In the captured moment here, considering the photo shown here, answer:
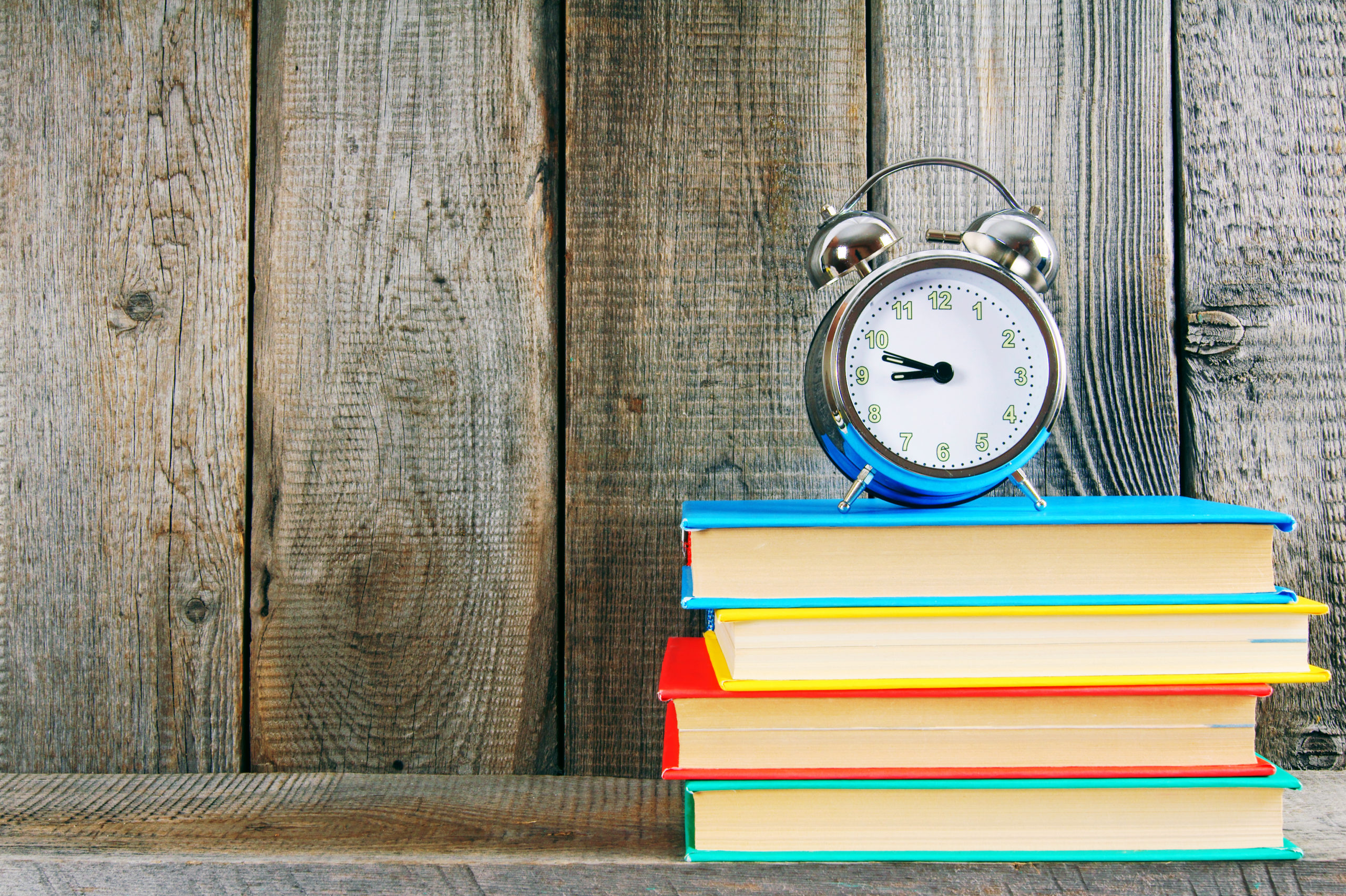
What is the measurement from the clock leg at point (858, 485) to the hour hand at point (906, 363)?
80 mm

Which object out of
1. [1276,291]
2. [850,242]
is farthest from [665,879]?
[1276,291]

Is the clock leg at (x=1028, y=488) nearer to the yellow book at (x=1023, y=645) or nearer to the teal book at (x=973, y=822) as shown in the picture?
the yellow book at (x=1023, y=645)

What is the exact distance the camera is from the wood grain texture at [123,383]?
88cm

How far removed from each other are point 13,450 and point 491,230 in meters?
0.57

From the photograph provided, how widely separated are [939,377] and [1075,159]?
39 centimetres

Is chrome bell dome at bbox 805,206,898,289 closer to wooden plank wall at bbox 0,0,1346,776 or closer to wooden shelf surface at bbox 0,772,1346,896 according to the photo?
wooden plank wall at bbox 0,0,1346,776

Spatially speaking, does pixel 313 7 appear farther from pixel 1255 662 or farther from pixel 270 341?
pixel 1255 662

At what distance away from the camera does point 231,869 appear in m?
0.64

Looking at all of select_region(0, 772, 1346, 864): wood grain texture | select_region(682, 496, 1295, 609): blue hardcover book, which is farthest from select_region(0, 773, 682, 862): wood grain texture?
select_region(682, 496, 1295, 609): blue hardcover book

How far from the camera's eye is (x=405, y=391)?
2.90 ft

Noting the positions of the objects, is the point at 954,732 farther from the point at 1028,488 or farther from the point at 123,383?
the point at 123,383

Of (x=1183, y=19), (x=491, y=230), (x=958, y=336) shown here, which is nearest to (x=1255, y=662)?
(x=958, y=336)

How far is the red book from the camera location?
2.05 feet

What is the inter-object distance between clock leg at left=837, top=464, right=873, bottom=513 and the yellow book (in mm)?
96
